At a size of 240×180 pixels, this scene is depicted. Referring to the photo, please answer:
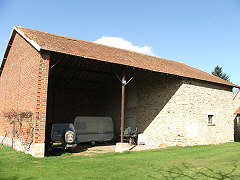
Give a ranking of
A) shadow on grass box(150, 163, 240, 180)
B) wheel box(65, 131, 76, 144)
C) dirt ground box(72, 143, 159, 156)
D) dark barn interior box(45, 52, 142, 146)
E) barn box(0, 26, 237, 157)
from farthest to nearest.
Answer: dark barn interior box(45, 52, 142, 146)
dirt ground box(72, 143, 159, 156)
wheel box(65, 131, 76, 144)
barn box(0, 26, 237, 157)
shadow on grass box(150, 163, 240, 180)

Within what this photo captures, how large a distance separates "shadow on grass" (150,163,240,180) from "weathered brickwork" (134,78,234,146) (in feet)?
20.0

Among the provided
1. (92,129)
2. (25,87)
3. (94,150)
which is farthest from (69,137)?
(92,129)

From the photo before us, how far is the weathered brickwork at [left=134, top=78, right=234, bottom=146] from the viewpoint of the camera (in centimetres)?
1317

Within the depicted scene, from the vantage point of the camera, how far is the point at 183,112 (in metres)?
13.0

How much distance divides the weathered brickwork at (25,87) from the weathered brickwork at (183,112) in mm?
7587

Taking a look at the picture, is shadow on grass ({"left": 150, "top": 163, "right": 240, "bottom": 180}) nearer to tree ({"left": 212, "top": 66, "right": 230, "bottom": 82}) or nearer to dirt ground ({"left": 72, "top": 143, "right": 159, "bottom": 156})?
dirt ground ({"left": 72, "top": 143, "right": 159, "bottom": 156})

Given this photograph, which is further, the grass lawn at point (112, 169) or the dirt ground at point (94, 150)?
the dirt ground at point (94, 150)

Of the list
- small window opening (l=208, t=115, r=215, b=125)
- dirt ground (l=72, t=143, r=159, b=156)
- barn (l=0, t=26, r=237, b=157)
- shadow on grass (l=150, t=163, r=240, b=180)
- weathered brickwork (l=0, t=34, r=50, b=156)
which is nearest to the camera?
shadow on grass (l=150, t=163, r=240, b=180)

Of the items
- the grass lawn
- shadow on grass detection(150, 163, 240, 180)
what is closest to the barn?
the grass lawn

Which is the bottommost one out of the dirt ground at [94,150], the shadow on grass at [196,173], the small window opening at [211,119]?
the dirt ground at [94,150]

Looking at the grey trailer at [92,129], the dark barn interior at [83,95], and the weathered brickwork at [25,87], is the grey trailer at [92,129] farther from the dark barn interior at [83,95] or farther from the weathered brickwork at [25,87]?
the weathered brickwork at [25,87]

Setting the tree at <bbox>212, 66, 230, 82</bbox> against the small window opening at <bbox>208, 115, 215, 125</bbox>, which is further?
the tree at <bbox>212, 66, 230, 82</bbox>

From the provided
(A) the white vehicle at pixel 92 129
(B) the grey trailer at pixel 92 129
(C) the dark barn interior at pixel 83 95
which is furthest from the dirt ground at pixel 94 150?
(C) the dark barn interior at pixel 83 95

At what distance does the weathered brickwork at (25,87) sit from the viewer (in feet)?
29.2
